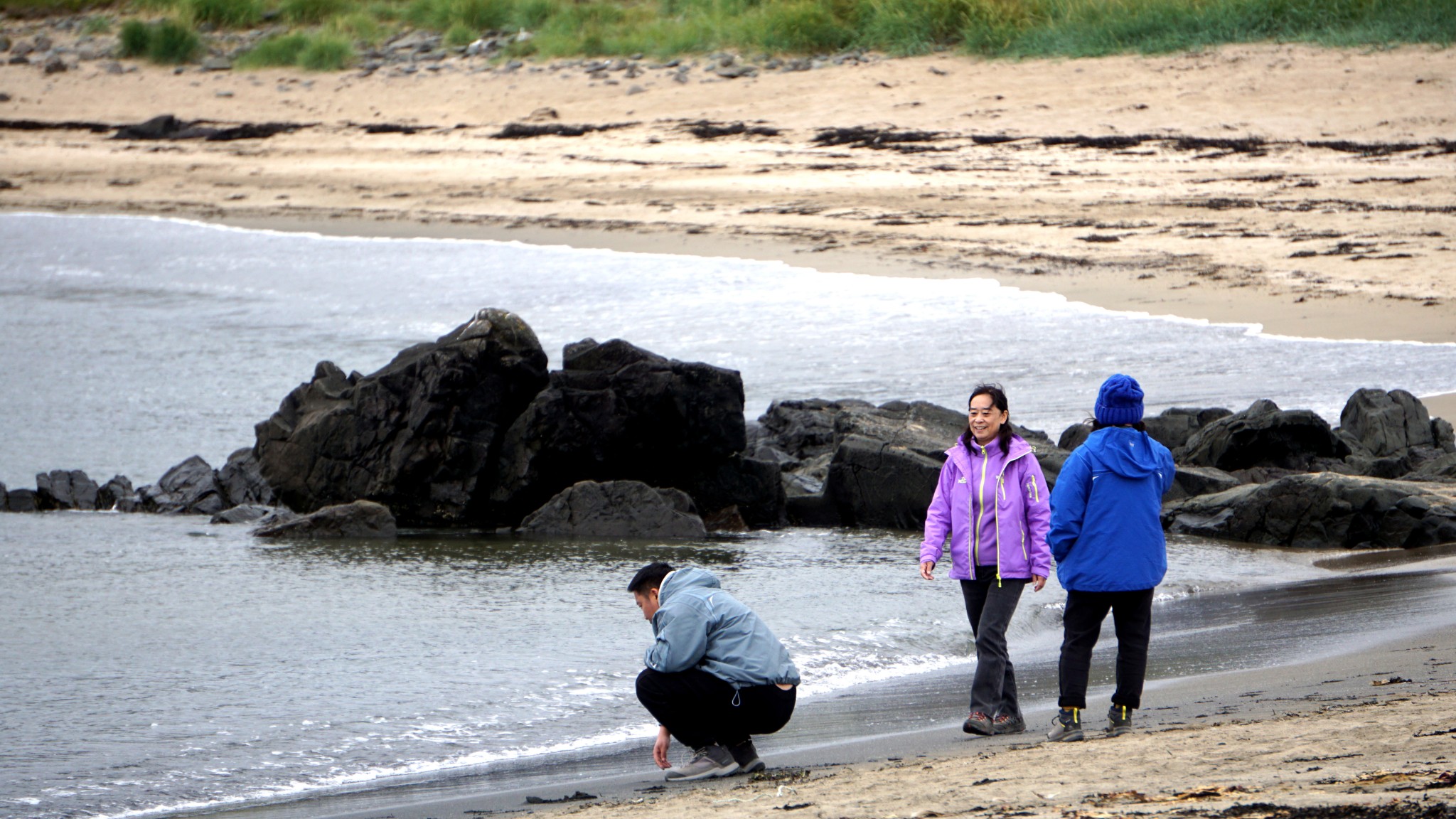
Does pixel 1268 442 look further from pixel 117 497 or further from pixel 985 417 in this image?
pixel 117 497

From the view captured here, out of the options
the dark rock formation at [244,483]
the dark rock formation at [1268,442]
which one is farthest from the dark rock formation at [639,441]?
the dark rock formation at [1268,442]

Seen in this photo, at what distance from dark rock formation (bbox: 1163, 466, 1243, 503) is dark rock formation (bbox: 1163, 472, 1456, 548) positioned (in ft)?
1.77

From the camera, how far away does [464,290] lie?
1895 cm

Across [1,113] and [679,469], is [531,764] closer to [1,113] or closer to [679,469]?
Answer: [679,469]

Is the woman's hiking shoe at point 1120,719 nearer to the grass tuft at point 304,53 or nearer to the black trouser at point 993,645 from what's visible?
the black trouser at point 993,645

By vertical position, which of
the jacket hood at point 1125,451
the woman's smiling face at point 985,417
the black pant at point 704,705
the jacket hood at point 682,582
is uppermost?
the woman's smiling face at point 985,417

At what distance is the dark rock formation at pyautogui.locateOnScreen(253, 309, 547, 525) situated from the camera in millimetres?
10477

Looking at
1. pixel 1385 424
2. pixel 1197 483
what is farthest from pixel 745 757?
pixel 1385 424

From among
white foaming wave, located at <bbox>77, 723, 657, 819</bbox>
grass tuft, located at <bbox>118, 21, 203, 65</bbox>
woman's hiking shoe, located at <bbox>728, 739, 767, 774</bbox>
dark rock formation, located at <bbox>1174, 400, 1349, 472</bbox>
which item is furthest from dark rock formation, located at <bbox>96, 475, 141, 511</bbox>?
grass tuft, located at <bbox>118, 21, 203, 65</bbox>

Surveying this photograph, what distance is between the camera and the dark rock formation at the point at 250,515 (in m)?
10.4

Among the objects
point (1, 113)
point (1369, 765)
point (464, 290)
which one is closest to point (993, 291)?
point (464, 290)

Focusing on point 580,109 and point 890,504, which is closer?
point 890,504

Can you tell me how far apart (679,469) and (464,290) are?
8944 millimetres

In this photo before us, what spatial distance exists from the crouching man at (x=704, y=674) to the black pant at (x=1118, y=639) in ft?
2.99
